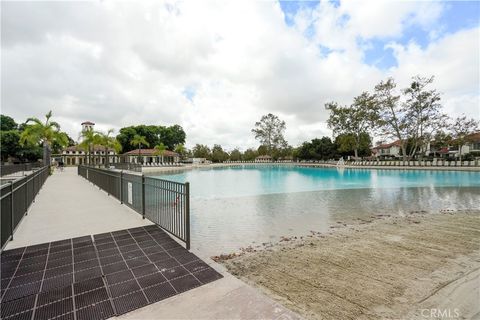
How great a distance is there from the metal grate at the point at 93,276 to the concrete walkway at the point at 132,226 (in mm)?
189

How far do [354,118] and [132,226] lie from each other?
44.8m

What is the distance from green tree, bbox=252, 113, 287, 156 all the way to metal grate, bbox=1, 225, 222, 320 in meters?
63.0

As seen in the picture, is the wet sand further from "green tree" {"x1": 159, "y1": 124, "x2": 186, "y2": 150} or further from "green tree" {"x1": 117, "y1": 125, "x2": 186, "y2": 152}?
"green tree" {"x1": 159, "y1": 124, "x2": 186, "y2": 150}

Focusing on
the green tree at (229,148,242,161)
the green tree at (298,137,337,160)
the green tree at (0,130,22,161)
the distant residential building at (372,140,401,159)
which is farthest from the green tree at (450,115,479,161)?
the green tree at (0,130,22,161)

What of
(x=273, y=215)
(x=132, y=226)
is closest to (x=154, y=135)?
(x=273, y=215)

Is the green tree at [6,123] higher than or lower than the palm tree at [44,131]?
higher

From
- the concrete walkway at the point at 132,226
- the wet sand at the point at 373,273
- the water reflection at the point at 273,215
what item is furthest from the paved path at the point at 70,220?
the wet sand at the point at 373,273

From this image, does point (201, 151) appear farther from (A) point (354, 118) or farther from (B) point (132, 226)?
(B) point (132, 226)

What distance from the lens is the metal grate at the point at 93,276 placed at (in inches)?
89.5

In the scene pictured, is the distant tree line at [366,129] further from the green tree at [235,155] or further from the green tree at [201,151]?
the green tree at [235,155]

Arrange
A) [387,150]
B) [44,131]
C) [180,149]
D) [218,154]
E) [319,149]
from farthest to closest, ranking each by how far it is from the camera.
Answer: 1. [387,150]
2. [218,154]
3. [180,149]
4. [319,149]
5. [44,131]

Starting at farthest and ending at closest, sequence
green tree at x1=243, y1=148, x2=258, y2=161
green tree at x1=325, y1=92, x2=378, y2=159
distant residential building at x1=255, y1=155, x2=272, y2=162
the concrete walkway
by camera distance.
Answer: green tree at x1=243, y1=148, x2=258, y2=161
distant residential building at x1=255, y1=155, x2=272, y2=162
green tree at x1=325, y1=92, x2=378, y2=159
the concrete walkway

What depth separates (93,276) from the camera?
9.46ft

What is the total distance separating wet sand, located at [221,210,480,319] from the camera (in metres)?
2.44
